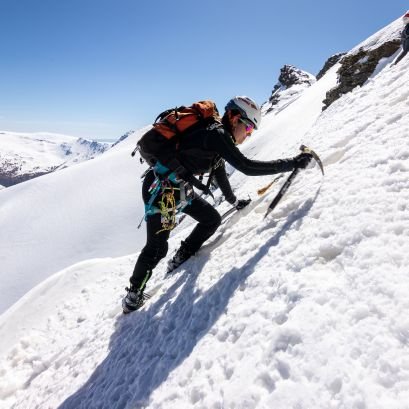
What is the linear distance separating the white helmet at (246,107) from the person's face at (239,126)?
8 centimetres

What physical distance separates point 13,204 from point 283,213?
119ft

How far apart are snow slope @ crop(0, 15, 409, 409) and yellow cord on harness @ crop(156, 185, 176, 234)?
Result: 92cm

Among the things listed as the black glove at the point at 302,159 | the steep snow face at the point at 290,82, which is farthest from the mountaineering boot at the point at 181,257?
the steep snow face at the point at 290,82

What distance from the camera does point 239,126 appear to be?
197 inches

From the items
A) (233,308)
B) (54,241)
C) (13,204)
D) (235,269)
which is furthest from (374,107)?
(13,204)

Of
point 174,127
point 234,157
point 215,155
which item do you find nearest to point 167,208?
point 215,155

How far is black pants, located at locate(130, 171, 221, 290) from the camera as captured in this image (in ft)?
16.9

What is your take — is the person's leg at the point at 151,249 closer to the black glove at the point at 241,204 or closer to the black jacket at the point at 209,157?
the black jacket at the point at 209,157

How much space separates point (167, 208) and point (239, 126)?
163 cm

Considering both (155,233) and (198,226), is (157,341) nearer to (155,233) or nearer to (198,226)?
(155,233)

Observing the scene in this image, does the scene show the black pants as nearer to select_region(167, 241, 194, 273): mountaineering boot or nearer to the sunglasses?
select_region(167, 241, 194, 273): mountaineering boot

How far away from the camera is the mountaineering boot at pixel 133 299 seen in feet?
17.9

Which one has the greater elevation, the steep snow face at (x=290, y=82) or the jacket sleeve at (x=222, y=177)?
the steep snow face at (x=290, y=82)

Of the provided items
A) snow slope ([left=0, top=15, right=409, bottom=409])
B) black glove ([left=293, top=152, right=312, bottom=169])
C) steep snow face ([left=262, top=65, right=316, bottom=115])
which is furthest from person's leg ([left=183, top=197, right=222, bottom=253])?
steep snow face ([left=262, top=65, right=316, bottom=115])
